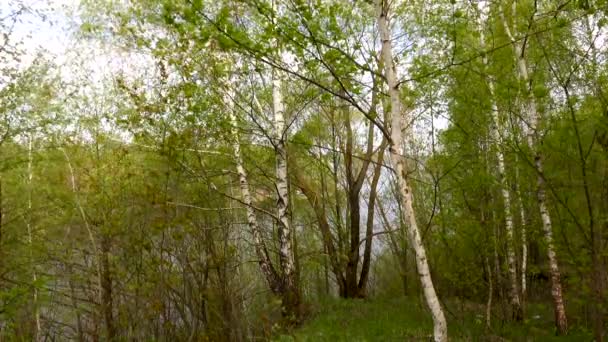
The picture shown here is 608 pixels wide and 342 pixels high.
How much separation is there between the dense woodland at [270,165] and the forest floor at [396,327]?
13 cm

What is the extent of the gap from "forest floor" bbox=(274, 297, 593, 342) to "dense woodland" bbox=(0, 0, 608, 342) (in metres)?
0.13

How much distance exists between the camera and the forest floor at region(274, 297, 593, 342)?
26.6ft

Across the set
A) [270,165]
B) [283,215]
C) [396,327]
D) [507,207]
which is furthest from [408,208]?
[270,165]

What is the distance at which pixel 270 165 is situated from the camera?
1154 centimetres

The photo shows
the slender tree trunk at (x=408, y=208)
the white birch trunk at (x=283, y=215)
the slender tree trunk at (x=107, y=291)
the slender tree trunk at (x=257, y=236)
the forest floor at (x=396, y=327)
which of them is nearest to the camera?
the slender tree trunk at (x=408, y=208)

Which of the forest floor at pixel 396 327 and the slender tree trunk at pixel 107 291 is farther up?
the slender tree trunk at pixel 107 291

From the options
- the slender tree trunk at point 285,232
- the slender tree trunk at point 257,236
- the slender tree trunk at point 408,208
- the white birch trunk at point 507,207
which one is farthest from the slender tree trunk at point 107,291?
the white birch trunk at point 507,207

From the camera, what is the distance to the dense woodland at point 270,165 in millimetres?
5707

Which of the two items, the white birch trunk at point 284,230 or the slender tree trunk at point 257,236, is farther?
the slender tree trunk at point 257,236

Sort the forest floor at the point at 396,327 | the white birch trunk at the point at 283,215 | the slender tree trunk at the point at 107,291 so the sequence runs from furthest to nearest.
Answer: the white birch trunk at the point at 283,215 < the forest floor at the point at 396,327 < the slender tree trunk at the point at 107,291

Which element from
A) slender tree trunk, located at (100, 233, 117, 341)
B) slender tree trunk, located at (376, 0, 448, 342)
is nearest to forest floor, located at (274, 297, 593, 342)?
slender tree trunk, located at (376, 0, 448, 342)

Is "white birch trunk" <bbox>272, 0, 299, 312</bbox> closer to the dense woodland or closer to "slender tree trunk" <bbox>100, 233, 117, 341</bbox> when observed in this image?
the dense woodland

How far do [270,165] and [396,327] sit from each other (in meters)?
4.85

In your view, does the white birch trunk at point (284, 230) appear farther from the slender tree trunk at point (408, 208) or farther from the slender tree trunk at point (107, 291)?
the slender tree trunk at point (408, 208)
